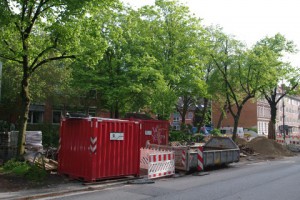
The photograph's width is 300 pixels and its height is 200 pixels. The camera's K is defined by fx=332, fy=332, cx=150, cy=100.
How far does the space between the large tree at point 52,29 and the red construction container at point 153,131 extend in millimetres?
6538

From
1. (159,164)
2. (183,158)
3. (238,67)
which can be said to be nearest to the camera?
(159,164)

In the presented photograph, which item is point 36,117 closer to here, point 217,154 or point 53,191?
point 217,154

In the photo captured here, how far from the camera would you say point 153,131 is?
1994 cm

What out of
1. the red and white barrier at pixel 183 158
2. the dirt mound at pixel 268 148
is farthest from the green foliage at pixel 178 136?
the red and white barrier at pixel 183 158

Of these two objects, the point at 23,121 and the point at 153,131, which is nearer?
the point at 23,121

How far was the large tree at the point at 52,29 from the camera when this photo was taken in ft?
40.9

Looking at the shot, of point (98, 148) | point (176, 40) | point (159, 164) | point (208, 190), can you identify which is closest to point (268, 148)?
point (176, 40)

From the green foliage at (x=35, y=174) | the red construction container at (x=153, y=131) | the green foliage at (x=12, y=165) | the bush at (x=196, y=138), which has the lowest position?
the green foliage at (x=35, y=174)

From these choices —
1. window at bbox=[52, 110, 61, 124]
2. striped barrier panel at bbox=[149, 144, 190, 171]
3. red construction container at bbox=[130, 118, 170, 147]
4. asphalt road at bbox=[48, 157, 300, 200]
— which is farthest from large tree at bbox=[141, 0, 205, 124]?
window at bbox=[52, 110, 61, 124]

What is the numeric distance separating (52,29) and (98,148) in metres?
5.01

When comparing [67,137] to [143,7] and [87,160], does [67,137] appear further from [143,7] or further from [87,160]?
[143,7]

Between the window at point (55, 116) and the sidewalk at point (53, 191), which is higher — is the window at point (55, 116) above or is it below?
above

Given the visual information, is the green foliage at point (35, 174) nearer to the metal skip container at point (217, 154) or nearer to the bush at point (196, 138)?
the metal skip container at point (217, 154)

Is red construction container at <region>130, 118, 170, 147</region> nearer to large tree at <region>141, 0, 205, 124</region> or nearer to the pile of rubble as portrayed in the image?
large tree at <region>141, 0, 205, 124</region>
